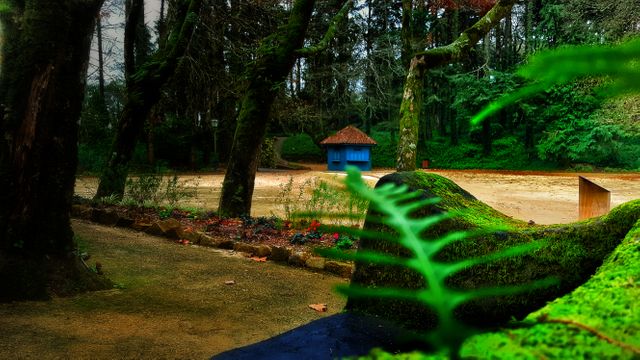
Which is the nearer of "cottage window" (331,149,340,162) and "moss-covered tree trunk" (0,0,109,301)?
"moss-covered tree trunk" (0,0,109,301)

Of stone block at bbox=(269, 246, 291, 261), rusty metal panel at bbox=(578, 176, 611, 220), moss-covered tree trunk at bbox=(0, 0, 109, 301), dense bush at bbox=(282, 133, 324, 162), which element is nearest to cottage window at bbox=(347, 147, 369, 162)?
dense bush at bbox=(282, 133, 324, 162)

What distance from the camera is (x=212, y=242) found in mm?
6852

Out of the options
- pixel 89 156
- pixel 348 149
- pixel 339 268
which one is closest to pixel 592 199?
pixel 339 268

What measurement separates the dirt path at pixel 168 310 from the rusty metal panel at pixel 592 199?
4.39m

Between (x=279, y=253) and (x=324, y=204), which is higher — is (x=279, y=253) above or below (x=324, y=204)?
below

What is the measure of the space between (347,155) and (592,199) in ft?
71.7

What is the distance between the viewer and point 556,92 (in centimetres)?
2905

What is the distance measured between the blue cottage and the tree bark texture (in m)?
20.4

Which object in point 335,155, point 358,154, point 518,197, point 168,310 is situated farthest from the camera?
point 335,155

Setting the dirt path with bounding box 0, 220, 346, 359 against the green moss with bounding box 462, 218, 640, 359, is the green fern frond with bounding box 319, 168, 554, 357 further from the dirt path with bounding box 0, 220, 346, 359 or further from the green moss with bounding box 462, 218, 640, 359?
the dirt path with bounding box 0, 220, 346, 359

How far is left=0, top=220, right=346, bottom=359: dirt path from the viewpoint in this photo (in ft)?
11.0

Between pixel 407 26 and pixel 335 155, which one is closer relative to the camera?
pixel 407 26

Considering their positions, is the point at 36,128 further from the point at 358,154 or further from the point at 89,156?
the point at 358,154

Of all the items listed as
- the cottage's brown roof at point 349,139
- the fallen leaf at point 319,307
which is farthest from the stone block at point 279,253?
the cottage's brown roof at point 349,139
